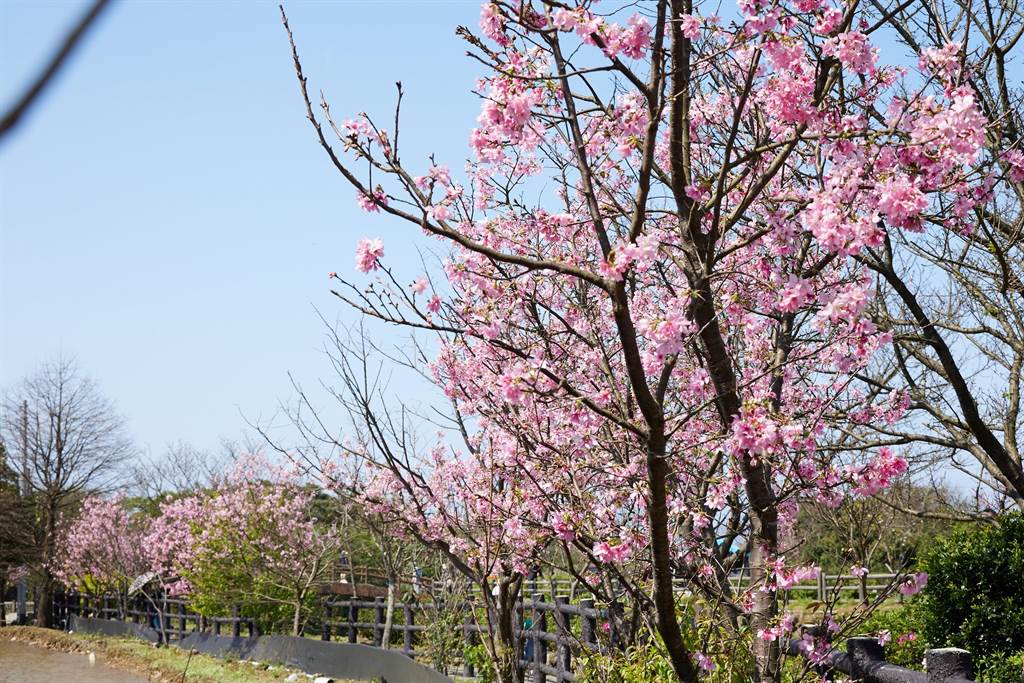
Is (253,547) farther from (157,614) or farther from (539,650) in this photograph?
(539,650)

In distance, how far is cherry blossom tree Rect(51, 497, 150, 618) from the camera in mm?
26703

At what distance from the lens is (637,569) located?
21.1ft

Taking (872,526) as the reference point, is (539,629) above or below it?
below

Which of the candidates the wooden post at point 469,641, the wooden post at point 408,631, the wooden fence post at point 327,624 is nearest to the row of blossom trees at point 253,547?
the wooden fence post at point 327,624

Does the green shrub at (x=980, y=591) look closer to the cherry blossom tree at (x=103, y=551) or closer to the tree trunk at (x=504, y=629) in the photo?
the tree trunk at (x=504, y=629)

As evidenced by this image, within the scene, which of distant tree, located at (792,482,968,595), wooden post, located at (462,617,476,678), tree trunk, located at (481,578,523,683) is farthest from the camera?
distant tree, located at (792,482,968,595)

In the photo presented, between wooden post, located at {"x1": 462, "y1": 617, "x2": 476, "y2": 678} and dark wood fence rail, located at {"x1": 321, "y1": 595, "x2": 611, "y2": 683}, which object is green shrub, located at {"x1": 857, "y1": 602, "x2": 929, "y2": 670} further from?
wooden post, located at {"x1": 462, "y1": 617, "x2": 476, "y2": 678}

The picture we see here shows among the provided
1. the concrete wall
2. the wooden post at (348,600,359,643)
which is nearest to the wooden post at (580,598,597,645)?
the concrete wall

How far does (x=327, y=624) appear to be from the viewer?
18.0 meters

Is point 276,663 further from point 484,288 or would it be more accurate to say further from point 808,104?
point 808,104

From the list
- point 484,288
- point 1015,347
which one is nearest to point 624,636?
point 484,288

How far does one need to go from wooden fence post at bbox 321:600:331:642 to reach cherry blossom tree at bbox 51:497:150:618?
8.82 meters

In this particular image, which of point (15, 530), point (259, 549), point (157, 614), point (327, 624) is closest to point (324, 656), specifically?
point (327, 624)

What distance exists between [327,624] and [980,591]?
1234 cm
